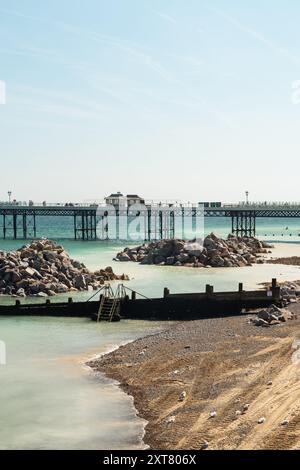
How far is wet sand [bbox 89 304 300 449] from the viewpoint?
17.5 m

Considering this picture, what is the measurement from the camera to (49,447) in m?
17.9

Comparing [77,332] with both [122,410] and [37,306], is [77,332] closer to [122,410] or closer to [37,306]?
[37,306]

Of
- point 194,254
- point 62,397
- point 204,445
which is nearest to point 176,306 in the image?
point 62,397

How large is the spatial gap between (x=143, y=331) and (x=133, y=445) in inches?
632

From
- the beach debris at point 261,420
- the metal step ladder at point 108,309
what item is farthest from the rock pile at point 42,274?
the beach debris at point 261,420

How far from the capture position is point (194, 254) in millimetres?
69562

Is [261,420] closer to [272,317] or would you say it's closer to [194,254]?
[272,317]

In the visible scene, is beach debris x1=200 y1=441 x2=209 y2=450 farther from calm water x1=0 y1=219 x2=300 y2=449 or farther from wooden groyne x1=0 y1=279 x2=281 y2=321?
wooden groyne x1=0 y1=279 x2=281 y2=321

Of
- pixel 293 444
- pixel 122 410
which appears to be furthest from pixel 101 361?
pixel 293 444

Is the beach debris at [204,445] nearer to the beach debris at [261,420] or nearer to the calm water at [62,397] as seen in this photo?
the beach debris at [261,420]

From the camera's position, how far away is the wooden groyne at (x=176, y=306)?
37344 mm

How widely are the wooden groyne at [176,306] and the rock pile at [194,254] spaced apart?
3012 centimetres

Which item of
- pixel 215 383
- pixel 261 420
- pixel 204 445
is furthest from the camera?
pixel 215 383

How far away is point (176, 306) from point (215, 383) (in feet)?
52.5
